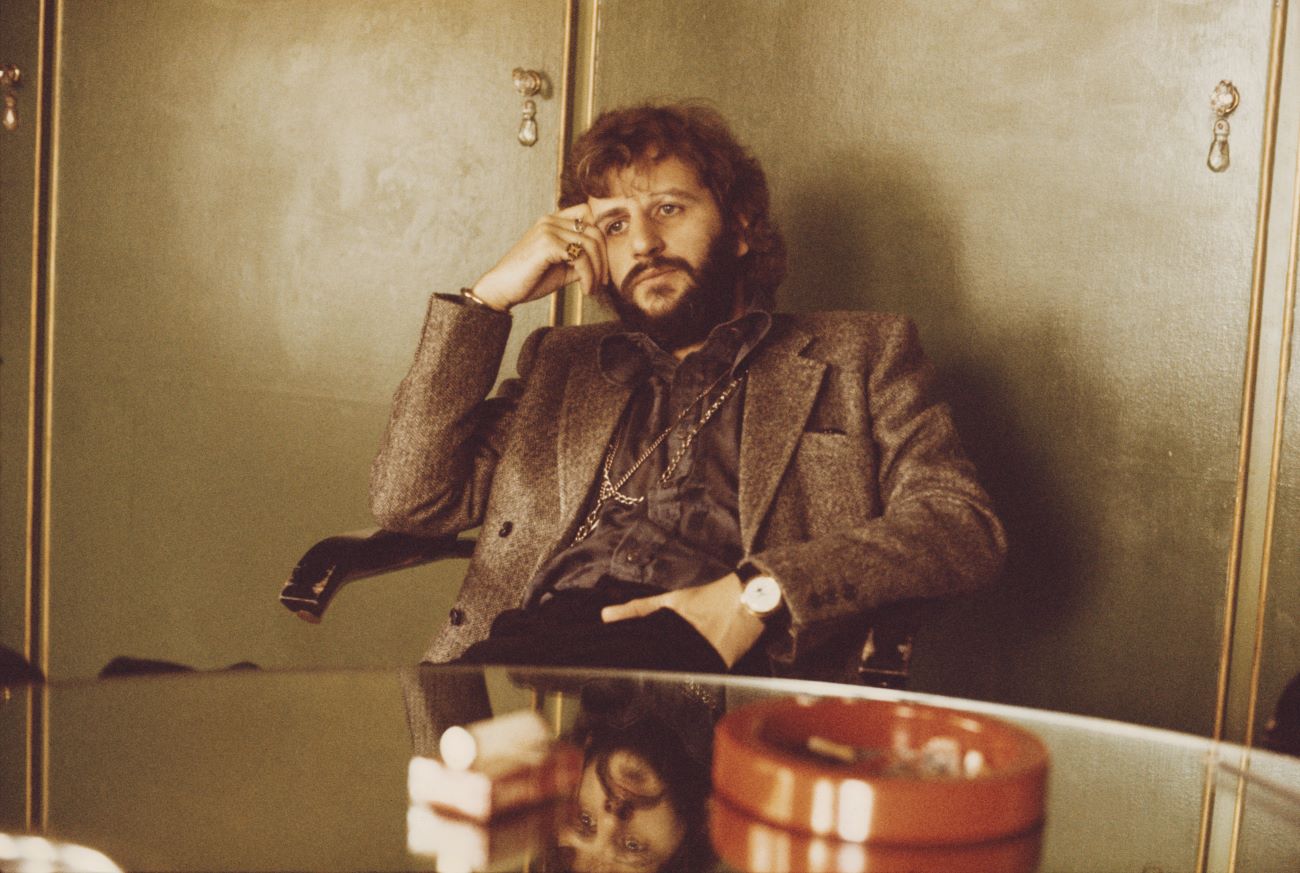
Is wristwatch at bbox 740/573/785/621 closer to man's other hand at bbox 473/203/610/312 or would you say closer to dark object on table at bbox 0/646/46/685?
man's other hand at bbox 473/203/610/312

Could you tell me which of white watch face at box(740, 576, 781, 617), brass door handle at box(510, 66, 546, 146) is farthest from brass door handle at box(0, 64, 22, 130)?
white watch face at box(740, 576, 781, 617)

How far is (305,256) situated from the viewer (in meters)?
3.12

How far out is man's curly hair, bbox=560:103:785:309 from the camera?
221 centimetres

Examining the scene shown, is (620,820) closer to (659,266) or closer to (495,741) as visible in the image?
(495,741)

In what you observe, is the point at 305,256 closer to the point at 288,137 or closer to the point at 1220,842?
the point at 288,137

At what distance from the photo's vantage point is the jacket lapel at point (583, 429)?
2.04 m

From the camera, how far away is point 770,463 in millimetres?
1943

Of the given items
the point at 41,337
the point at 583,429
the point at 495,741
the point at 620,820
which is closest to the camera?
the point at 620,820

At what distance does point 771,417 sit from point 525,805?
112 centimetres

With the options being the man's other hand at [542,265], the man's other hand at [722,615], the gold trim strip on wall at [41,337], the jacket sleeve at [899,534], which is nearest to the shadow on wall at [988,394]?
the jacket sleeve at [899,534]

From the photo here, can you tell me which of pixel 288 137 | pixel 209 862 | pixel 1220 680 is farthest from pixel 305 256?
pixel 209 862

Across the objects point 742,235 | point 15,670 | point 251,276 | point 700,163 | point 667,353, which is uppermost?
point 700,163

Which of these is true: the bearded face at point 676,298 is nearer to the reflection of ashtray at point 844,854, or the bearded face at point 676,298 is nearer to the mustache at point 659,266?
the mustache at point 659,266

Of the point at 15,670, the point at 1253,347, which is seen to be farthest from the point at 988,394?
the point at 15,670
